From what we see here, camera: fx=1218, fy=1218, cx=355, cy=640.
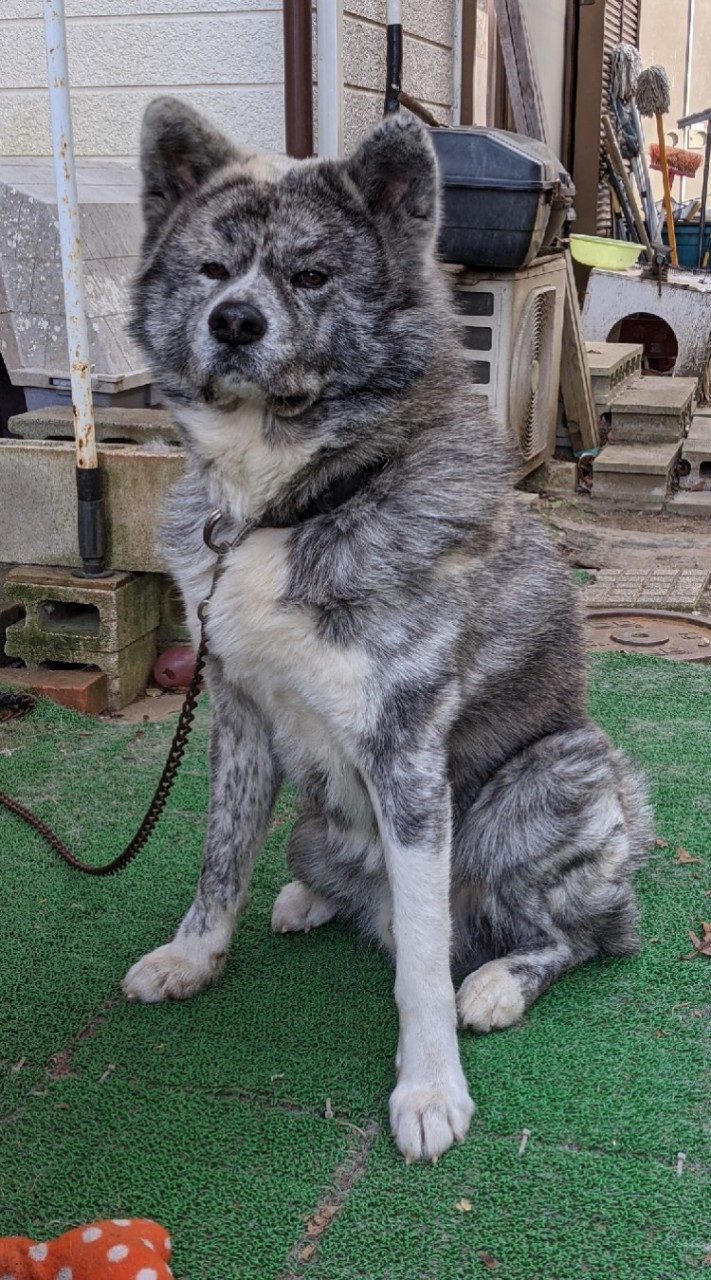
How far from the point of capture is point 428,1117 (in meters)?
2.10

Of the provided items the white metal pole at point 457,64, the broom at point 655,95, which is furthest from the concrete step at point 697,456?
the broom at point 655,95

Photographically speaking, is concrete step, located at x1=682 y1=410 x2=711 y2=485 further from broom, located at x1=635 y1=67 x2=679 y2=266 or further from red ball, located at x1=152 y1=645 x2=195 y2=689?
broom, located at x1=635 y1=67 x2=679 y2=266

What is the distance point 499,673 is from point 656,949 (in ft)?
2.48

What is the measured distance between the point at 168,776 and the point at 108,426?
2.00 metres

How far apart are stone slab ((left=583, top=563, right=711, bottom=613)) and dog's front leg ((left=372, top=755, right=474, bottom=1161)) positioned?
2929 mm

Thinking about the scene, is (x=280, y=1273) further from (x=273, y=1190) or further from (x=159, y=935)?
(x=159, y=935)

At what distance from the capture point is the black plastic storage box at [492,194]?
5.54 m

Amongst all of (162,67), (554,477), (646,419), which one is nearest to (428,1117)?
(162,67)

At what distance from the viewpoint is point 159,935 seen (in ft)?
9.20

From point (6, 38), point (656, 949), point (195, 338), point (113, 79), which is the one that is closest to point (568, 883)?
point (656, 949)

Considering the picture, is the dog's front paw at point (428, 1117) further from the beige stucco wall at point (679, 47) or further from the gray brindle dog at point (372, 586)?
the beige stucco wall at point (679, 47)

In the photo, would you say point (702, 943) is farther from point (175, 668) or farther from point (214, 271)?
point (175, 668)

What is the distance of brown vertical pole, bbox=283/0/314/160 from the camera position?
201 inches

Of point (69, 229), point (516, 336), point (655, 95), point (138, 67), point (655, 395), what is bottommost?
point (655, 395)
